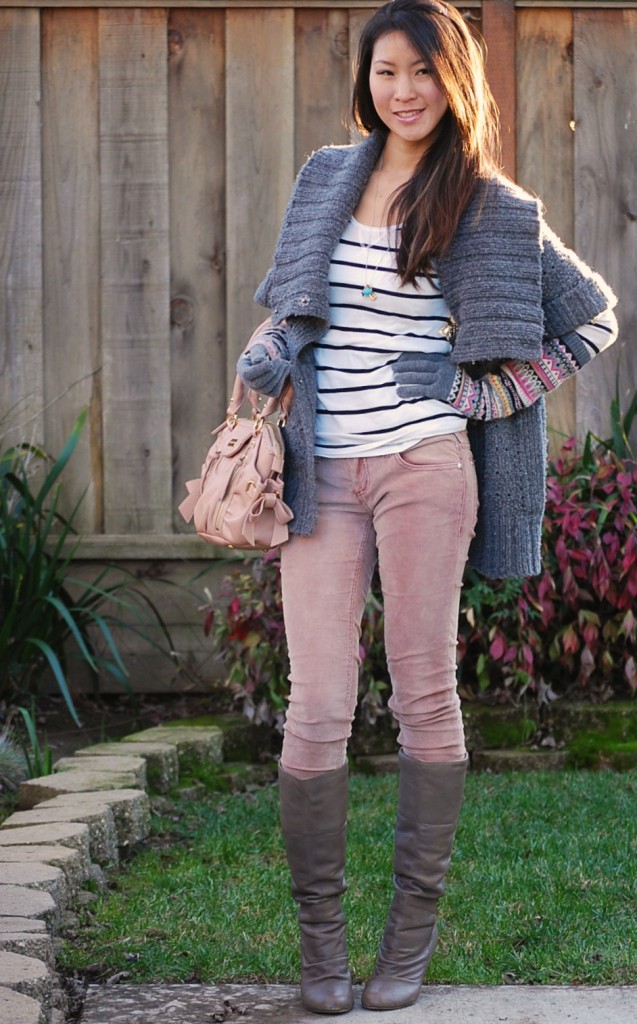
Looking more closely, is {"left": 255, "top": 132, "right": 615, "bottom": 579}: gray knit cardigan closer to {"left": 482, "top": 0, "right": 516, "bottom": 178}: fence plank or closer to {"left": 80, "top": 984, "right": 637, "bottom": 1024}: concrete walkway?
{"left": 80, "top": 984, "right": 637, "bottom": 1024}: concrete walkway

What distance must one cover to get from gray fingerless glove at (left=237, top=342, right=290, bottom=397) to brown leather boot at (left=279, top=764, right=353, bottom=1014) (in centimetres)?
73

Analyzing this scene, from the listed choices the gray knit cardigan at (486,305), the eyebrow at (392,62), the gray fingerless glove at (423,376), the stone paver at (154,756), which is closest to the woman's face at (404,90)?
the eyebrow at (392,62)

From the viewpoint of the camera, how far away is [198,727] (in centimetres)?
441

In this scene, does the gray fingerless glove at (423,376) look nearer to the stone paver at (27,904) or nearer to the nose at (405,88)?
the nose at (405,88)

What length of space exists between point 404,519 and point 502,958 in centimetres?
91

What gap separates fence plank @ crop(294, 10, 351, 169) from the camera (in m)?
4.75

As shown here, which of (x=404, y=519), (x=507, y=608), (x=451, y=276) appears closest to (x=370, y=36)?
(x=451, y=276)

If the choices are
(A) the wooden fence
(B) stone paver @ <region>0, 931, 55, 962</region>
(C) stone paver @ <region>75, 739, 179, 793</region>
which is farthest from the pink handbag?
(A) the wooden fence

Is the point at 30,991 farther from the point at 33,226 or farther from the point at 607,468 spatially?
the point at 33,226

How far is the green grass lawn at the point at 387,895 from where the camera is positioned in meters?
2.73

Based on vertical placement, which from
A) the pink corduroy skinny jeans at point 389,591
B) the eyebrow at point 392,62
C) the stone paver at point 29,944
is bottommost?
the stone paver at point 29,944

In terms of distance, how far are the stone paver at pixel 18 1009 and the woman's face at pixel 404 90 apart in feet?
5.51

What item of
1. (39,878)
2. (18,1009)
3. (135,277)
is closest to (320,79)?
(135,277)

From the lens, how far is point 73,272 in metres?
4.82
